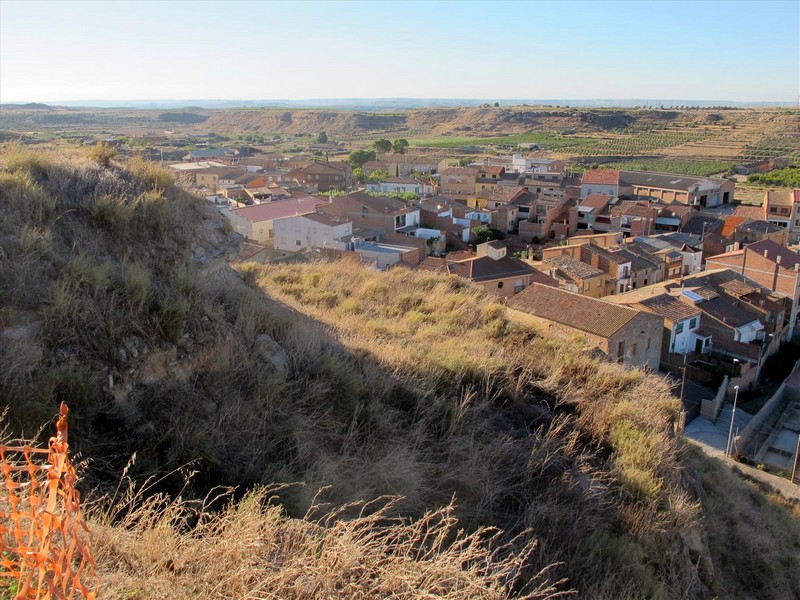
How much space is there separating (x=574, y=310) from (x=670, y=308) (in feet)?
17.4

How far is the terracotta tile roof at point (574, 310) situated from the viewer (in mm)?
19375

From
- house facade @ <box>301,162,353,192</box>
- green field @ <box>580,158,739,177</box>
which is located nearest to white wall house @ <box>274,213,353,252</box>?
house facade @ <box>301,162,353,192</box>

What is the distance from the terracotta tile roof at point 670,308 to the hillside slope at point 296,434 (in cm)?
1588

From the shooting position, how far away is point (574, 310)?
67.2ft

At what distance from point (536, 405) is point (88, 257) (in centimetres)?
491

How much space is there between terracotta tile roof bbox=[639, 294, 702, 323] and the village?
62 millimetres

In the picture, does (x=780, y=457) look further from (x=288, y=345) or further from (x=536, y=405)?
(x=288, y=345)

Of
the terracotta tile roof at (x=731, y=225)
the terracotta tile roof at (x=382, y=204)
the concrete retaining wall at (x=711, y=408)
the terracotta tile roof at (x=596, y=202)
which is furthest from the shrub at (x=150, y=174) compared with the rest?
the terracotta tile roof at (x=596, y=202)

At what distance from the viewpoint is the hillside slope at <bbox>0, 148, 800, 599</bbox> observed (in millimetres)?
3414

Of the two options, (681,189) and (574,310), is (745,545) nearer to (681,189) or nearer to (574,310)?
(574,310)

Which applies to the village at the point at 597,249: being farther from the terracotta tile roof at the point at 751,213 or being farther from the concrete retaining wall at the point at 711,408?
the terracotta tile roof at the point at 751,213

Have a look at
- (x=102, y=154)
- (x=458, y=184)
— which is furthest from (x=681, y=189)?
(x=102, y=154)

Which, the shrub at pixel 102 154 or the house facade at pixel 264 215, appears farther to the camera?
the house facade at pixel 264 215

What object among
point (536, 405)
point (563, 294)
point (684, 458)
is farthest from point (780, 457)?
point (536, 405)
